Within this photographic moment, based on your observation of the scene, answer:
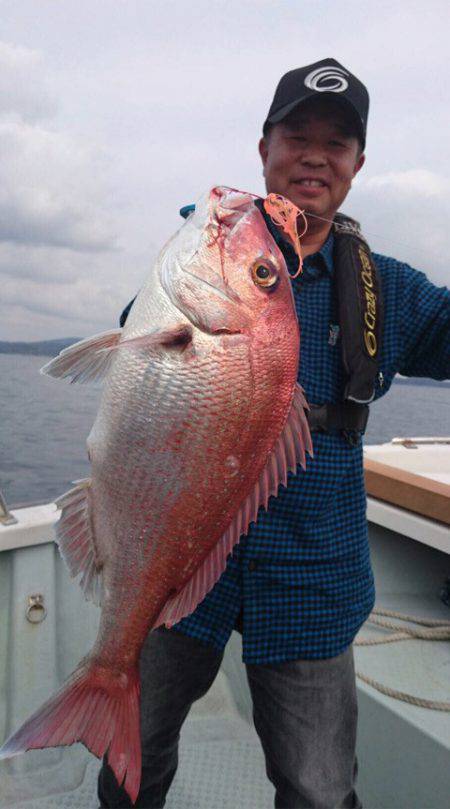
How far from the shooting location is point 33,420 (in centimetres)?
1872

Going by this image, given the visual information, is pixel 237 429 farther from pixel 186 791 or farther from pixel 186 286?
pixel 186 791

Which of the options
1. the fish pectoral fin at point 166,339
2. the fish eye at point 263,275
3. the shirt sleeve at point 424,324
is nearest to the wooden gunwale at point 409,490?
the shirt sleeve at point 424,324

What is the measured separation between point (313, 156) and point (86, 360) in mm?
1142

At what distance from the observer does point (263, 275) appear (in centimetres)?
163

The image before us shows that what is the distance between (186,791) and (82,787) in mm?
539

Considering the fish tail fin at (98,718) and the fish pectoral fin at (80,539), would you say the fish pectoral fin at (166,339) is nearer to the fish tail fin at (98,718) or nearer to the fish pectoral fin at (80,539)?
the fish pectoral fin at (80,539)

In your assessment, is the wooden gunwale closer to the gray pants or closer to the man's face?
the gray pants

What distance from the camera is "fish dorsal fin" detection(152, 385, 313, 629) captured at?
5.20 ft

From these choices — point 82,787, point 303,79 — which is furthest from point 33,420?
point 303,79

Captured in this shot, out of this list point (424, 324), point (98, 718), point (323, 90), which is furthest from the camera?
point (424, 324)

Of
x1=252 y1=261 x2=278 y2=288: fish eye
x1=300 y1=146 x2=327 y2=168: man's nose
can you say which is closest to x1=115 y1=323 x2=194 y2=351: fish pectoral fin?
x1=252 y1=261 x2=278 y2=288: fish eye

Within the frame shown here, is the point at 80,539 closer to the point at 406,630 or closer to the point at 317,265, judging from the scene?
the point at 317,265

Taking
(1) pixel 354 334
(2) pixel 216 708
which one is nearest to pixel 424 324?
(1) pixel 354 334

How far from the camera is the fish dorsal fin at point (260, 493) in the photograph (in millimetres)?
1585
